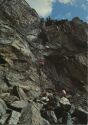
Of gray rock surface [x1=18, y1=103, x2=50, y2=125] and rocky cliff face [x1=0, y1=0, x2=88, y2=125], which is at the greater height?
rocky cliff face [x1=0, y1=0, x2=88, y2=125]

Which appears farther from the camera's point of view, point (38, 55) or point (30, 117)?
point (38, 55)

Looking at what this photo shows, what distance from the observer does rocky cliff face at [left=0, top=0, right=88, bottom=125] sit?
63.8 feet

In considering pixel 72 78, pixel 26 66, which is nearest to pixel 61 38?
pixel 72 78

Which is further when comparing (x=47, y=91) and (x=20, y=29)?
(x=20, y=29)

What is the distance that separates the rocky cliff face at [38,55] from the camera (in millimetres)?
19438

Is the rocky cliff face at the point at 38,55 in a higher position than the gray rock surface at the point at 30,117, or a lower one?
higher

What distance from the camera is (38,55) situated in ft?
76.3

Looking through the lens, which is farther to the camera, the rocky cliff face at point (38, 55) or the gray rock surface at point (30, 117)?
the rocky cliff face at point (38, 55)

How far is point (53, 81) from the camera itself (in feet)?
75.0

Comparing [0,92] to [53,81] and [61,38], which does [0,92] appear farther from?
[61,38]

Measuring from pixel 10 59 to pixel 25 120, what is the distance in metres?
8.40

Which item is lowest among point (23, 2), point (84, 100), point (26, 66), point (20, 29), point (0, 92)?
point (84, 100)

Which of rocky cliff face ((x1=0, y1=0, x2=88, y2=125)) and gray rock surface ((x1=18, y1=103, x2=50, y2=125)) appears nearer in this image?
gray rock surface ((x1=18, y1=103, x2=50, y2=125))

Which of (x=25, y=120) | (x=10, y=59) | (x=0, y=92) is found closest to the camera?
(x=25, y=120)
